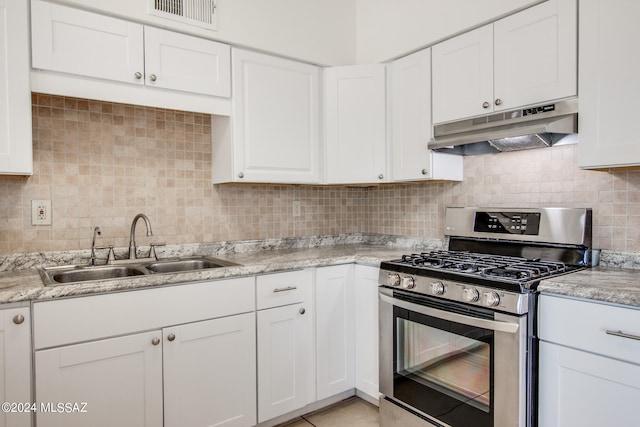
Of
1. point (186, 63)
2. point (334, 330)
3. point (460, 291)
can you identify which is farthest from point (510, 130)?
point (186, 63)

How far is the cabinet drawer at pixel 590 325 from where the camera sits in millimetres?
1337

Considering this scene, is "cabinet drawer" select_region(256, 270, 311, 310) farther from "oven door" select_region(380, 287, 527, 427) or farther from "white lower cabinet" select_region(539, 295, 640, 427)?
"white lower cabinet" select_region(539, 295, 640, 427)

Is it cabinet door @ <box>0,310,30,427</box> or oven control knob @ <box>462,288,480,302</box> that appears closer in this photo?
cabinet door @ <box>0,310,30,427</box>

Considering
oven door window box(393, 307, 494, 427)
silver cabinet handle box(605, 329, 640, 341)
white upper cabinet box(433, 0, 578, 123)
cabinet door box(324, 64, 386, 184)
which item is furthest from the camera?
cabinet door box(324, 64, 386, 184)

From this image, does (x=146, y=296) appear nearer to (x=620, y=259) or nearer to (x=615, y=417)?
(x=615, y=417)

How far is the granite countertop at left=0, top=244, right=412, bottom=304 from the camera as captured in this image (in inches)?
59.2

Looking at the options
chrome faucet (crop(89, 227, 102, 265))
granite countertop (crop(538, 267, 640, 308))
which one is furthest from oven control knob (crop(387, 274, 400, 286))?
chrome faucet (crop(89, 227, 102, 265))

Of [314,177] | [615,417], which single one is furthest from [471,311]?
[314,177]

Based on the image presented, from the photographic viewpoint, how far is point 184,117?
7.88ft

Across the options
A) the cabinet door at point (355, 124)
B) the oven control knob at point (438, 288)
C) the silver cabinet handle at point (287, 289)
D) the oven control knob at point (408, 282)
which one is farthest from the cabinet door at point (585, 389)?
the cabinet door at point (355, 124)

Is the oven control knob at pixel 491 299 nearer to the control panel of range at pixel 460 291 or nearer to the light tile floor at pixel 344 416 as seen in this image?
the control panel of range at pixel 460 291

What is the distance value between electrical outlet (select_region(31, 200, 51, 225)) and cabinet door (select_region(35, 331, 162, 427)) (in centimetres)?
74

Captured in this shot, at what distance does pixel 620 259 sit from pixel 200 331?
1927mm

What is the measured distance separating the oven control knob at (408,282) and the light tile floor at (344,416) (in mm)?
826
